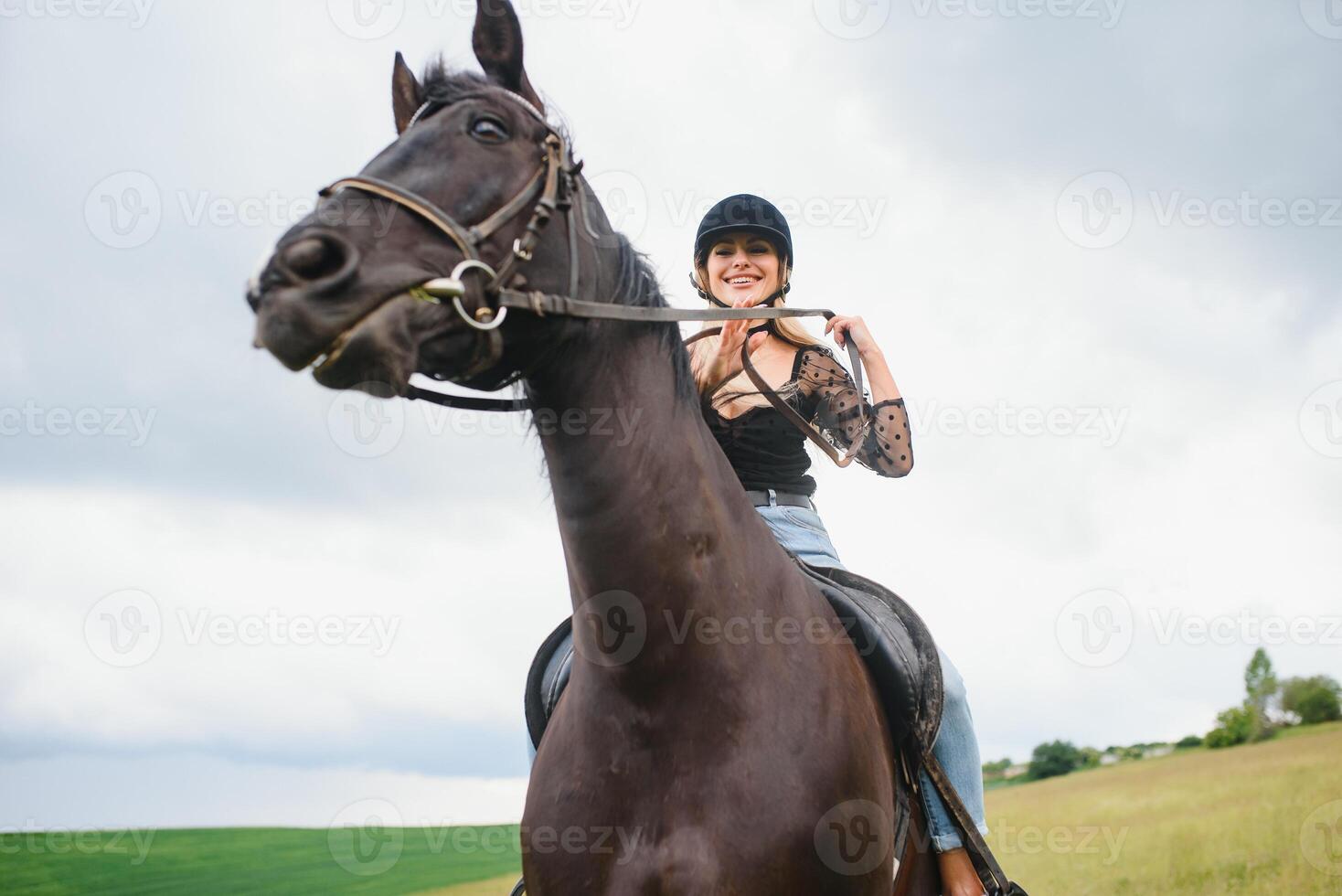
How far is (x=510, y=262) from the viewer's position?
3.28 meters

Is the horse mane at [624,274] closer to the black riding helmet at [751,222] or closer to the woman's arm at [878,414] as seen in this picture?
the woman's arm at [878,414]

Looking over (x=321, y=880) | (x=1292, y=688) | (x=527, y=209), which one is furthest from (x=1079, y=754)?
(x=527, y=209)

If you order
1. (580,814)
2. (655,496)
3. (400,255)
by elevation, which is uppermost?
(400,255)

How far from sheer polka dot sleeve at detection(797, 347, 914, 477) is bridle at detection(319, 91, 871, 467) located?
1.39m

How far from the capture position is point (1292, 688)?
97.3ft

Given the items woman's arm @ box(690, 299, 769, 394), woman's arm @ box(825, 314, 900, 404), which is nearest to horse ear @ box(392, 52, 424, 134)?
woman's arm @ box(690, 299, 769, 394)

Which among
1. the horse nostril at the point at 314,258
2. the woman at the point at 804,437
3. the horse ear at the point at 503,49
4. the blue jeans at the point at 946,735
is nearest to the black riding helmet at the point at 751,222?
the woman at the point at 804,437

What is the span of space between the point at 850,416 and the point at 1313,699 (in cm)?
3077

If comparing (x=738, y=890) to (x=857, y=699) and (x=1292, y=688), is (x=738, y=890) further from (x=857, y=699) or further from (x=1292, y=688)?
(x=1292, y=688)

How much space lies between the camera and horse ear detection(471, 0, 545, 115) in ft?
12.0

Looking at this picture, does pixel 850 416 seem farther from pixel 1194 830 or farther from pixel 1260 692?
pixel 1260 692

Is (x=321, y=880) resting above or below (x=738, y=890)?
below

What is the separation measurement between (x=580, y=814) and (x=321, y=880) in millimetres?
17469

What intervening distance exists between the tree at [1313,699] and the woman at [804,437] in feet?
98.3
